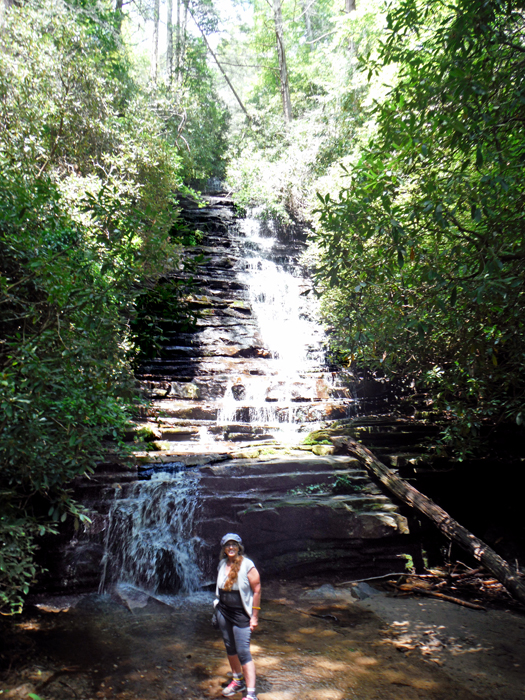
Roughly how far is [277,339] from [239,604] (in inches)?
479

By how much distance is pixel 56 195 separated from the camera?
4.77 meters

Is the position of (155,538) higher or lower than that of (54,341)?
lower

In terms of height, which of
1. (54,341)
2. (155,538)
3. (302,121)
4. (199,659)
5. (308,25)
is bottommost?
(199,659)

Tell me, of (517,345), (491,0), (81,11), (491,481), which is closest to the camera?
(491,0)

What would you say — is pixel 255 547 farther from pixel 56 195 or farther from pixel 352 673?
pixel 56 195

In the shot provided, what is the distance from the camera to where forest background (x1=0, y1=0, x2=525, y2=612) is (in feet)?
13.2

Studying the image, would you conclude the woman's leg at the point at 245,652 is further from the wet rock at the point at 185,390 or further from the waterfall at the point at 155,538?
the wet rock at the point at 185,390

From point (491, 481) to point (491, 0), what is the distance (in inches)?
339

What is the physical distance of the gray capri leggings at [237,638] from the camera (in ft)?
12.0

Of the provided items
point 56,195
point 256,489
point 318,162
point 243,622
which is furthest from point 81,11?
point 243,622

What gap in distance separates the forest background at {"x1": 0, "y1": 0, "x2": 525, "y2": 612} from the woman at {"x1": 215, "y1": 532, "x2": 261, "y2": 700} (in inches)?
80.9

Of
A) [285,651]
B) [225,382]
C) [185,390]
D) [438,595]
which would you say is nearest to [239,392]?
[225,382]

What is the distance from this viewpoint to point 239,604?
3.66 metres

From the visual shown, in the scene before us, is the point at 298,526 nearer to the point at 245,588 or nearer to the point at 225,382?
the point at 245,588
